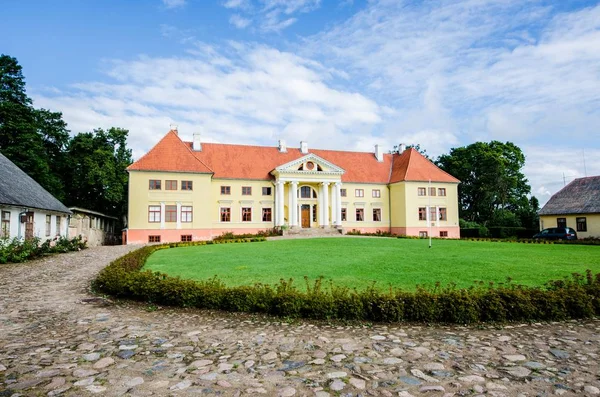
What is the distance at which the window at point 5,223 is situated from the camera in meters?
19.7

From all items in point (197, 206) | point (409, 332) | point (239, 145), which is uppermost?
point (239, 145)

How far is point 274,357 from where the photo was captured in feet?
17.3

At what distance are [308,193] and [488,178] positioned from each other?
87.1ft

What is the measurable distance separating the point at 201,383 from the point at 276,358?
1.19m

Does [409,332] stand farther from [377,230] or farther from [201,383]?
[377,230]

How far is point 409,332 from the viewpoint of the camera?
6531mm

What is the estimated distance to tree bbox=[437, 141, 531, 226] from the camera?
169 ft

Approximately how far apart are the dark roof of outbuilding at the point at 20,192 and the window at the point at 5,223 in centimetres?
70

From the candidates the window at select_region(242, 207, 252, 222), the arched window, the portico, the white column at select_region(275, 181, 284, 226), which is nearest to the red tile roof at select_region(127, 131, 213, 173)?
the window at select_region(242, 207, 252, 222)

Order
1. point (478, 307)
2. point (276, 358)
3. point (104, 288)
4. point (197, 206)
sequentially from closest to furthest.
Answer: point (276, 358) → point (478, 307) → point (104, 288) → point (197, 206)

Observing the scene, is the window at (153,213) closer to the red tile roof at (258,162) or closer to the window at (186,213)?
the window at (186,213)

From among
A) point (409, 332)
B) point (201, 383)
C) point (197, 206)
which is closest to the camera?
point (201, 383)

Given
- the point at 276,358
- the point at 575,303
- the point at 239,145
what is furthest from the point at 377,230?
the point at 276,358

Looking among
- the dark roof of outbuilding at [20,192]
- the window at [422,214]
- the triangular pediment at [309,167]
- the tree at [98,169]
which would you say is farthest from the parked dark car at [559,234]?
the tree at [98,169]
